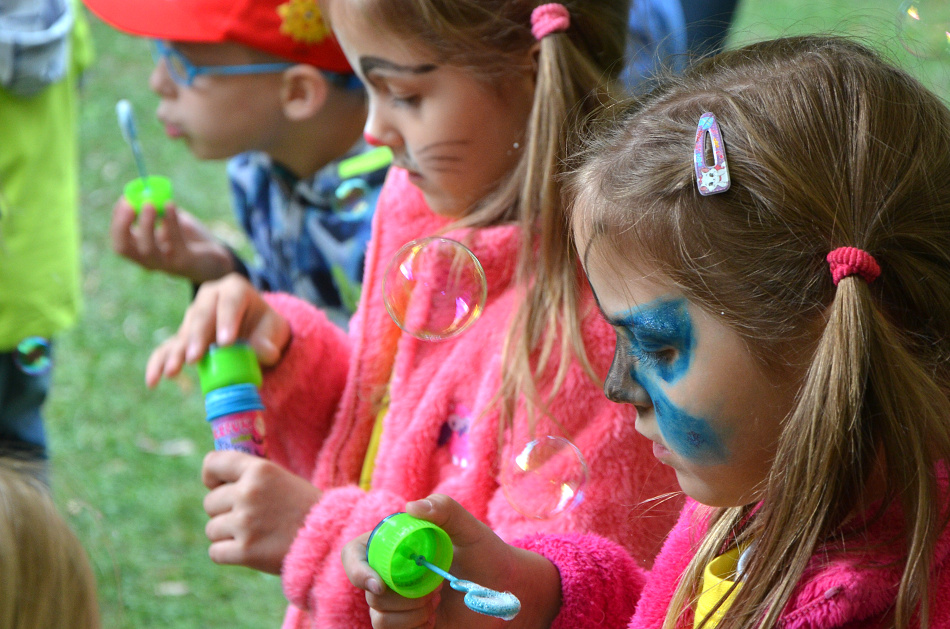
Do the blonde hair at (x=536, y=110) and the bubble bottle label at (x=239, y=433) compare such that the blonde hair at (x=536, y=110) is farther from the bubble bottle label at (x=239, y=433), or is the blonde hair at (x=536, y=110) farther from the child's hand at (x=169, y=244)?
the child's hand at (x=169, y=244)

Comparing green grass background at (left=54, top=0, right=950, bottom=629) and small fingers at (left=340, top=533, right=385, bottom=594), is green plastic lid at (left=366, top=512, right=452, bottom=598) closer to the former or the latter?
small fingers at (left=340, top=533, right=385, bottom=594)

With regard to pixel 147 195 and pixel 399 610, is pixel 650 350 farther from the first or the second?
pixel 147 195

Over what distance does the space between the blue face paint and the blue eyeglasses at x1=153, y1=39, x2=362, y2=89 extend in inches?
54.7

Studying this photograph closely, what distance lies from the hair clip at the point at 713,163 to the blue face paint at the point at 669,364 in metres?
0.12

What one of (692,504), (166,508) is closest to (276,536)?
(692,504)

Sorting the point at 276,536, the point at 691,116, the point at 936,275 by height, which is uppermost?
the point at 691,116

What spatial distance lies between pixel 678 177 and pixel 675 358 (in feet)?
0.60

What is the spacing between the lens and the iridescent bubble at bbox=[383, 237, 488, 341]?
4.47 ft

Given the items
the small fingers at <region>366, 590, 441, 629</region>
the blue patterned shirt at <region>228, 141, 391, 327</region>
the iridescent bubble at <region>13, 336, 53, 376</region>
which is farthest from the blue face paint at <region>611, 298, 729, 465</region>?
the iridescent bubble at <region>13, 336, 53, 376</region>

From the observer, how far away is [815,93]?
94 centimetres

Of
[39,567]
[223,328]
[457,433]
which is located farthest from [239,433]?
[39,567]

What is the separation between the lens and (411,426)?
4.74ft

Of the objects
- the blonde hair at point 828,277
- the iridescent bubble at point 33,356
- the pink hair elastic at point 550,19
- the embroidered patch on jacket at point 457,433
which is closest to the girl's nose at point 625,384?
the blonde hair at point 828,277

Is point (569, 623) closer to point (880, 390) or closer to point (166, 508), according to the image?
point (880, 390)
